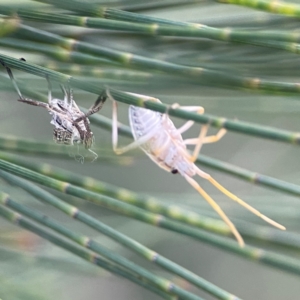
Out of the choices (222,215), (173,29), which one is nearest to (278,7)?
(173,29)

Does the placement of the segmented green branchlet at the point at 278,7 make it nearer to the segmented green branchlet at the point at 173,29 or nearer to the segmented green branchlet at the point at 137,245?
the segmented green branchlet at the point at 173,29

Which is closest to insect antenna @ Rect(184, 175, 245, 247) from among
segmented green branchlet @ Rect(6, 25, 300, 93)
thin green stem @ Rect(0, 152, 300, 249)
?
thin green stem @ Rect(0, 152, 300, 249)

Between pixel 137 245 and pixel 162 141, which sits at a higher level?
pixel 162 141

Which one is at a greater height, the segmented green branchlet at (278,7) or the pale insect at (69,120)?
the segmented green branchlet at (278,7)

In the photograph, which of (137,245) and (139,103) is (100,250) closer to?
(137,245)

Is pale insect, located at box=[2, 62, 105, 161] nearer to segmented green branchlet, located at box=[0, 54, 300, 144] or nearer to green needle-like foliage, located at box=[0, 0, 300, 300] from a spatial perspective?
green needle-like foliage, located at box=[0, 0, 300, 300]

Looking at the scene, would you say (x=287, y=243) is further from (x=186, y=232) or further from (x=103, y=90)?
(x=103, y=90)

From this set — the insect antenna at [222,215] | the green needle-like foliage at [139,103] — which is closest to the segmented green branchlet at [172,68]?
the green needle-like foliage at [139,103]

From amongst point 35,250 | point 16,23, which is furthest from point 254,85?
point 35,250

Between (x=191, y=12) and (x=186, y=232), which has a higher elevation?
(x=191, y=12)

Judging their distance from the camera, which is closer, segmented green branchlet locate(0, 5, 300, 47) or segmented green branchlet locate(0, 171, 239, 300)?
segmented green branchlet locate(0, 5, 300, 47)

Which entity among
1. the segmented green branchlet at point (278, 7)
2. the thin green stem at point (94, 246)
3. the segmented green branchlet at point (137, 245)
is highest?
the segmented green branchlet at point (278, 7)
